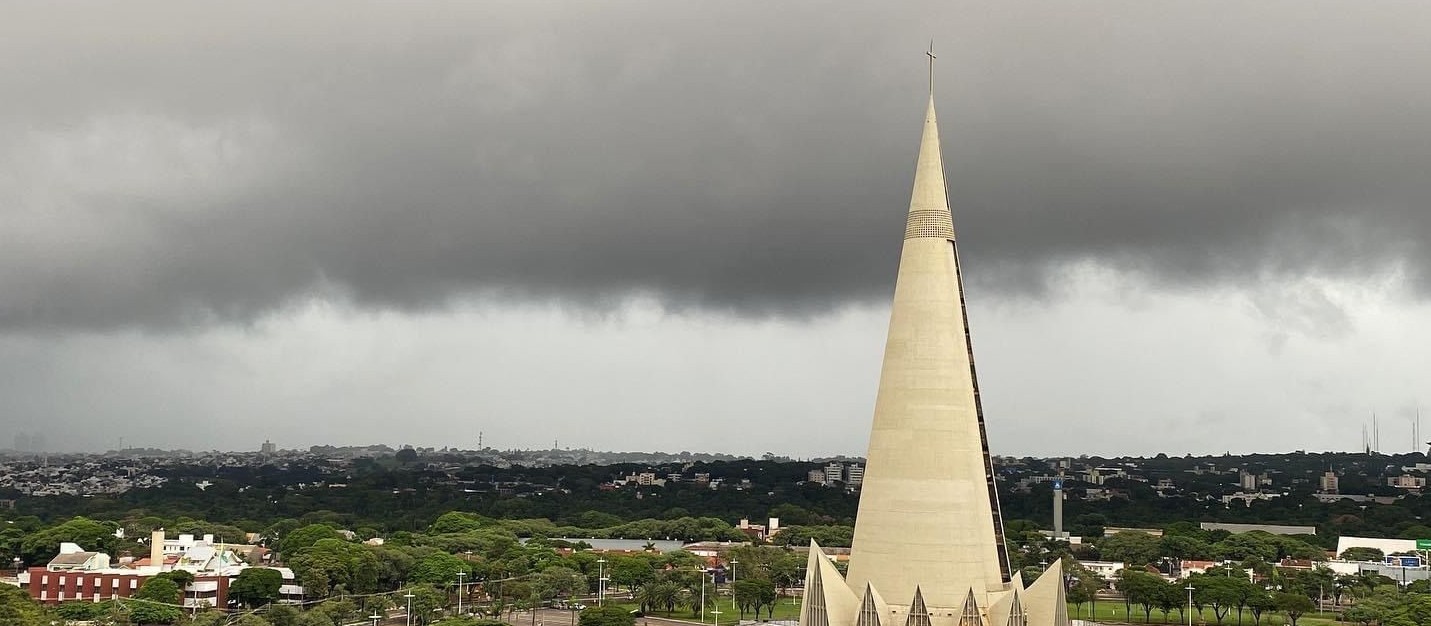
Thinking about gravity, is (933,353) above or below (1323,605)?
above

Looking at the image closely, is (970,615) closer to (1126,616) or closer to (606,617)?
(606,617)

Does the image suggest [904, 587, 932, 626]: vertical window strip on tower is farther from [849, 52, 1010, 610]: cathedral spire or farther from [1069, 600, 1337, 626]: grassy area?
[1069, 600, 1337, 626]: grassy area

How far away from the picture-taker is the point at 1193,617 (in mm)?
84062

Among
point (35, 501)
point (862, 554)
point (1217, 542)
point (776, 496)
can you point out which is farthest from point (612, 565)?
point (35, 501)

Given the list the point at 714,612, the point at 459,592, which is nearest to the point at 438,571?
the point at 459,592

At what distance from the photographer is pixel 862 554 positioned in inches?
988

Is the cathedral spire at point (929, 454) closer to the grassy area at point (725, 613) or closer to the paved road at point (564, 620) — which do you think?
the paved road at point (564, 620)

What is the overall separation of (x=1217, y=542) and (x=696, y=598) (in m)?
56.8

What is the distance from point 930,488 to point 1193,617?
68001 mm

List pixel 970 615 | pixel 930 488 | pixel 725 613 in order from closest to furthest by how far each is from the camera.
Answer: pixel 970 615 < pixel 930 488 < pixel 725 613

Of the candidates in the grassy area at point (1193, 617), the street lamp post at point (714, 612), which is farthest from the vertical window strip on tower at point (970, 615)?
the grassy area at point (1193, 617)

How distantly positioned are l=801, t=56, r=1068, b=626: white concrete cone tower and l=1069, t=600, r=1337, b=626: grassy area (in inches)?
2287

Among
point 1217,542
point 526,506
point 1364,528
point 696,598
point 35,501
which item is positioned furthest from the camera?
point 35,501

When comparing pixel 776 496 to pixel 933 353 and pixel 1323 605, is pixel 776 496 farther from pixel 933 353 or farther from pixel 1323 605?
pixel 933 353
